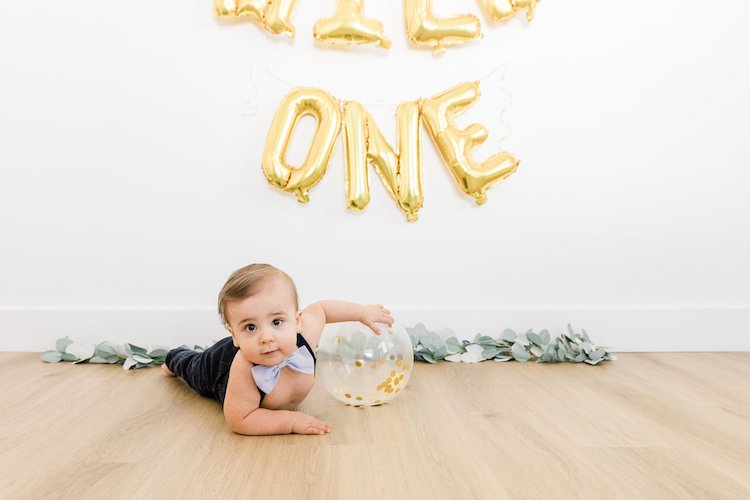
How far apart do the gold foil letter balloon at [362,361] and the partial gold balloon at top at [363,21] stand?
3.50 feet

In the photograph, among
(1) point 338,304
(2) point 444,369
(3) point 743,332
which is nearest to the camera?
(1) point 338,304

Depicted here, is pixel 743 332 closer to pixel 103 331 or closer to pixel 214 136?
pixel 214 136

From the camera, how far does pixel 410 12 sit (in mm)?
2111

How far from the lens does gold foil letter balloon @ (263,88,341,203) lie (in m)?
2.08

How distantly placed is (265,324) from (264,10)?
120cm

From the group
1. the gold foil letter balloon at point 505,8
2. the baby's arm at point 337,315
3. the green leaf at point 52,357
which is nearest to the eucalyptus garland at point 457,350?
the green leaf at point 52,357

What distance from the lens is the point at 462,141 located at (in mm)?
2121

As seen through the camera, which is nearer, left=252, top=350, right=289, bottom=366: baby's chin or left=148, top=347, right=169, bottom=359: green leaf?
left=252, top=350, right=289, bottom=366: baby's chin

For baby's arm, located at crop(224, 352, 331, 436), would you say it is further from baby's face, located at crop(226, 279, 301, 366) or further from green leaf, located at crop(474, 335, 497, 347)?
green leaf, located at crop(474, 335, 497, 347)

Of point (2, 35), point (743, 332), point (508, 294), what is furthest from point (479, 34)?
point (2, 35)

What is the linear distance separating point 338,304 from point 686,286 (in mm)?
1377

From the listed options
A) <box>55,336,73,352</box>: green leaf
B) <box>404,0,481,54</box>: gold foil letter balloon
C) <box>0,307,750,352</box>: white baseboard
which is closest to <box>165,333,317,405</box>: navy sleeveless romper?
<box>0,307,750,352</box>: white baseboard

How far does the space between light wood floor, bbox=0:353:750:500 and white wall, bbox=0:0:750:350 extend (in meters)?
0.39

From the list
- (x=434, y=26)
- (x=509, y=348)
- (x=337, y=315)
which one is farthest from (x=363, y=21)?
(x=509, y=348)
